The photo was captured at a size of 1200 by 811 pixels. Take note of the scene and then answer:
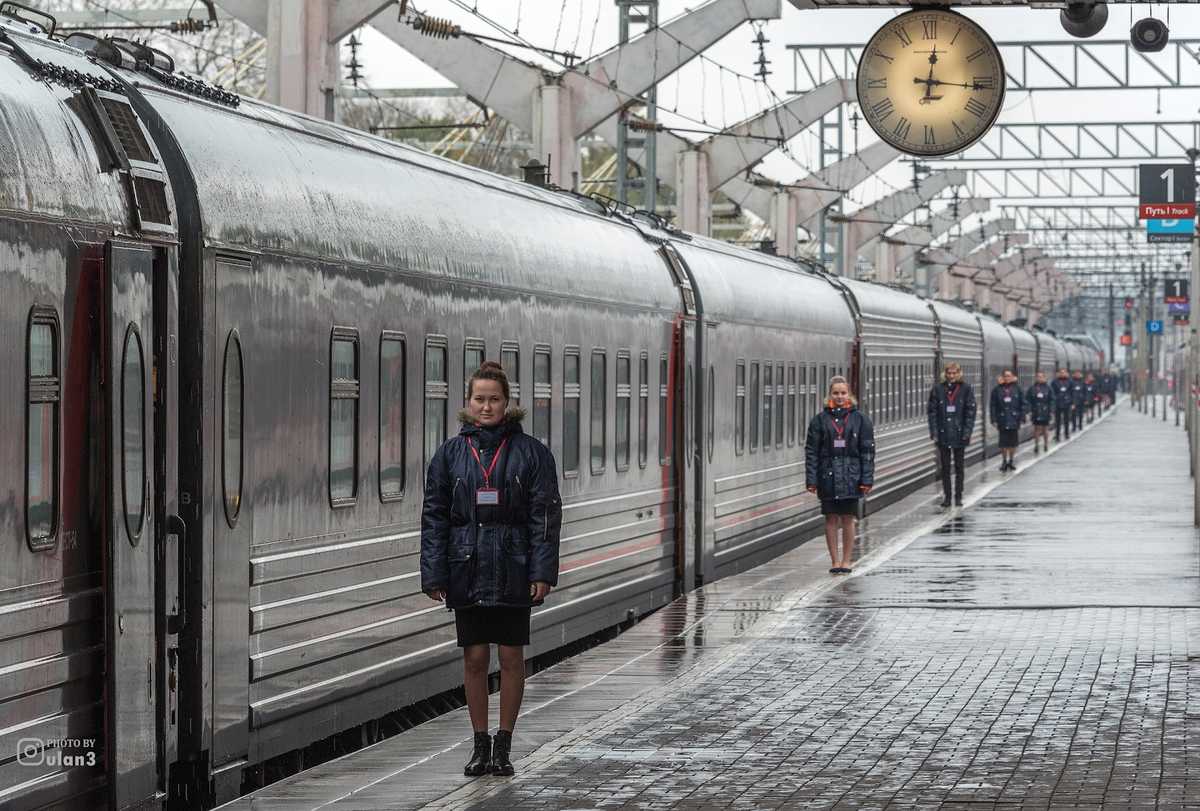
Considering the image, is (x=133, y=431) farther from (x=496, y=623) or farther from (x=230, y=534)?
(x=496, y=623)

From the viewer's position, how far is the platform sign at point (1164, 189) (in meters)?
32.0

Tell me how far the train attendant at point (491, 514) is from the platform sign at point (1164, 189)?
83.1ft

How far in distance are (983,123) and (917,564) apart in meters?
9.75

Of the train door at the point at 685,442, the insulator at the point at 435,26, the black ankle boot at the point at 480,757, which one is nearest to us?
the black ankle boot at the point at 480,757

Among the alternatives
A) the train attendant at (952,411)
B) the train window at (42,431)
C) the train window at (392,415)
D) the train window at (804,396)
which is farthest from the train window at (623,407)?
the train attendant at (952,411)

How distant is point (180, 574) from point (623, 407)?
7504 millimetres

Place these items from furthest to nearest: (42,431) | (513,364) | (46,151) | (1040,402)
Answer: (1040,402)
(513,364)
(46,151)
(42,431)

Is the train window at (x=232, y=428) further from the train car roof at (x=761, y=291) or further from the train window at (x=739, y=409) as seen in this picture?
the train window at (x=739, y=409)

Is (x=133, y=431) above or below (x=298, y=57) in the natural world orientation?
below

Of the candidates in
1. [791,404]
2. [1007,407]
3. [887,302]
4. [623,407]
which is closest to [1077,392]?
[1007,407]

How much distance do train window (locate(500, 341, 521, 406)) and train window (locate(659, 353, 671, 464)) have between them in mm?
4030

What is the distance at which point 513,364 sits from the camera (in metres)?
12.2

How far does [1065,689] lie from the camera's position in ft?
37.8

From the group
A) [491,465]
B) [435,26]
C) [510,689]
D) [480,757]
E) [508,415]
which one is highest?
[435,26]
